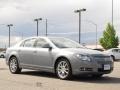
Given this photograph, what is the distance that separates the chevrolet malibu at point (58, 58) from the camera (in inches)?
496

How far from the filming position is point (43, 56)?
45.5ft

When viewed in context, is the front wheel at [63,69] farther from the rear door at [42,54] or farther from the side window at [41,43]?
the side window at [41,43]

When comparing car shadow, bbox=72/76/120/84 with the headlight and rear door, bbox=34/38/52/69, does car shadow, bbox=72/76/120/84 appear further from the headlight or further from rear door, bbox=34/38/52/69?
rear door, bbox=34/38/52/69

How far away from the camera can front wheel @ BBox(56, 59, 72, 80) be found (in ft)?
42.2

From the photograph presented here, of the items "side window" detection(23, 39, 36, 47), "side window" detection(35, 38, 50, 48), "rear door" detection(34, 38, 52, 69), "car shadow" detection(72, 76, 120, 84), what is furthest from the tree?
"car shadow" detection(72, 76, 120, 84)

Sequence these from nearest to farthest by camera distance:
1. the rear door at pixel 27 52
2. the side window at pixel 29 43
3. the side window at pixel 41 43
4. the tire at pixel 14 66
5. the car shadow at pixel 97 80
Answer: the car shadow at pixel 97 80 < the side window at pixel 41 43 < the rear door at pixel 27 52 < the side window at pixel 29 43 < the tire at pixel 14 66

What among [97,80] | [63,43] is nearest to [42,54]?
[63,43]

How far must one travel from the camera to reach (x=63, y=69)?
42.7 feet

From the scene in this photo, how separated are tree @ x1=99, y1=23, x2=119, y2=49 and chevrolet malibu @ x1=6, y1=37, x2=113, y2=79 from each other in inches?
2345

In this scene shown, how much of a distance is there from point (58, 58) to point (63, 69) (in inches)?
17.9

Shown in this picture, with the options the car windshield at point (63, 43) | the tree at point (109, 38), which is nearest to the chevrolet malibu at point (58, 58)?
the car windshield at point (63, 43)

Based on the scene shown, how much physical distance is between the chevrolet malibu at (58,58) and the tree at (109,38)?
59.6m

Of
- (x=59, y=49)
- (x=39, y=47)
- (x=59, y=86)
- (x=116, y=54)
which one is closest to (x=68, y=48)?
(x=59, y=49)

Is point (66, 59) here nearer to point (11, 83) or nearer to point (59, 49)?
point (59, 49)
